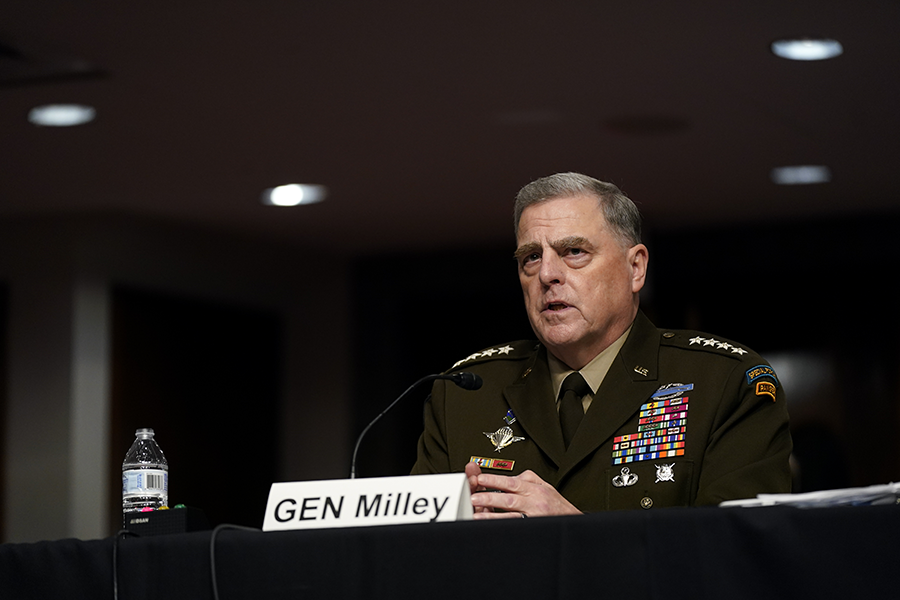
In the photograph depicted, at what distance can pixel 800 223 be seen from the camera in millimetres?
6438

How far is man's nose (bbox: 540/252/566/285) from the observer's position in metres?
2.33

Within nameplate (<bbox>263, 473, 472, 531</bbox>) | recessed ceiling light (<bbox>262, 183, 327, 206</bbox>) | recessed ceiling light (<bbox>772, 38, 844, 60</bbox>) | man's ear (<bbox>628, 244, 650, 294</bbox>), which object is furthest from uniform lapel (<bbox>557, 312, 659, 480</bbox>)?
recessed ceiling light (<bbox>262, 183, 327, 206</bbox>)

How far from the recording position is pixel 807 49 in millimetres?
3967

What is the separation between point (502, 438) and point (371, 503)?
0.81m

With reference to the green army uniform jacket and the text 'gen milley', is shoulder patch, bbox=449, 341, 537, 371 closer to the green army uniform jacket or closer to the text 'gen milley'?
the green army uniform jacket

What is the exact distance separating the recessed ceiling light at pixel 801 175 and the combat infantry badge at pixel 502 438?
3.43 metres

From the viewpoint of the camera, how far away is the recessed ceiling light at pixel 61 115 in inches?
176

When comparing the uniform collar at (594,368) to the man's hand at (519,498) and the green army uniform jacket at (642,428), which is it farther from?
→ the man's hand at (519,498)

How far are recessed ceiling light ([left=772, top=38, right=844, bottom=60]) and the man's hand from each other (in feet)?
8.28

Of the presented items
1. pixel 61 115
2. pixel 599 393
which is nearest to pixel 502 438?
pixel 599 393

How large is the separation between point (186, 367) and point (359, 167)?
6.40ft

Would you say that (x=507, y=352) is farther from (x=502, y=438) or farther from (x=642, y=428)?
(x=642, y=428)

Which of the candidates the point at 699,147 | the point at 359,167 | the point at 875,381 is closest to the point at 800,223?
the point at 875,381

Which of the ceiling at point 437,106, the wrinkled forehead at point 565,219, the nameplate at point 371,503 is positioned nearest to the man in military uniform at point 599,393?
the wrinkled forehead at point 565,219
